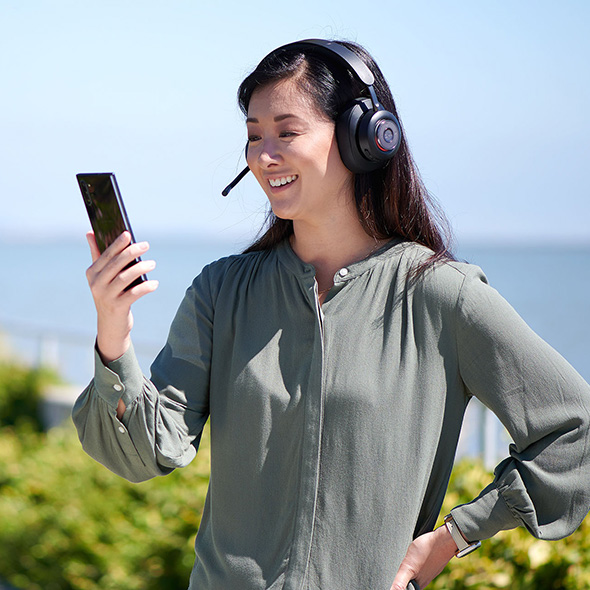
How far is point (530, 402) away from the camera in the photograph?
1.92 meters

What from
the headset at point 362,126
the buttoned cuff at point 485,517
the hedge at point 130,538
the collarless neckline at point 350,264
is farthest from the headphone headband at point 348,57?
the hedge at point 130,538

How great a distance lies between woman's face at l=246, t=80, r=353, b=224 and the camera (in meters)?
1.97

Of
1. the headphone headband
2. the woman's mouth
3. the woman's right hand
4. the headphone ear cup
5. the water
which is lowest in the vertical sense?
the water

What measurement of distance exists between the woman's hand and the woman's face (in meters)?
0.83

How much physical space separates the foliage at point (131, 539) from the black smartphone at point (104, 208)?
2321 millimetres

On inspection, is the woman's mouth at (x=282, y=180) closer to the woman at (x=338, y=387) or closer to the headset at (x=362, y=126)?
the woman at (x=338, y=387)

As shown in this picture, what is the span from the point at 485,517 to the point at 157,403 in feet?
2.72

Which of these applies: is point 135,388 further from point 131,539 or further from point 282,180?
point 131,539

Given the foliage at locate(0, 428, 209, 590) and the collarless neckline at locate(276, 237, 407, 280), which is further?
the foliage at locate(0, 428, 209, 590)

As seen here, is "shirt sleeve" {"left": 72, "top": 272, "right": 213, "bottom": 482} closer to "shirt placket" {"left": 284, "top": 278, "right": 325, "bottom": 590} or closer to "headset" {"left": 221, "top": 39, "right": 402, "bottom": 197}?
"shirt placket" {"left": 284, "top": 278, "right": 325, "bottom": 590}

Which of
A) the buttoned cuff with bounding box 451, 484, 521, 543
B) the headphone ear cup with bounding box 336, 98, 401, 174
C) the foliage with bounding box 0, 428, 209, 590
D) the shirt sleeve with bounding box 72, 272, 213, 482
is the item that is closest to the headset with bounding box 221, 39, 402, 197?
the headphone ear cup with bounding box 336, 98, 401, 174

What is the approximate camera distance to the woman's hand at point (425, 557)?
1.92 metres

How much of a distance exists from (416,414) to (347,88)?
808 millimetres

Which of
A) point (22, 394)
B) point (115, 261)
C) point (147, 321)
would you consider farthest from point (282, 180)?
point (147, 321)
